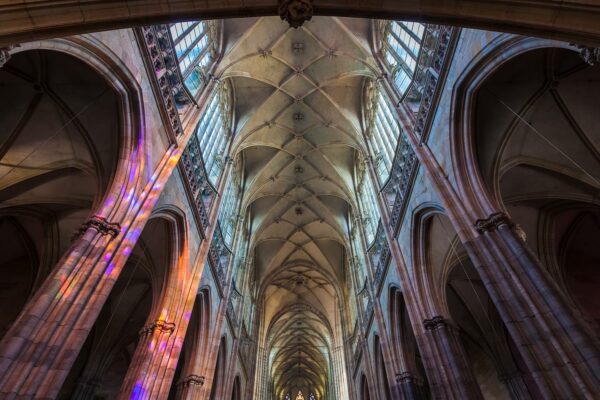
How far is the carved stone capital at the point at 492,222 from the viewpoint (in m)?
6.64

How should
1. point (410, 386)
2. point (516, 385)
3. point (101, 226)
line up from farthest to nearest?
point (516, 385), point (410, 386), point (101, 226)

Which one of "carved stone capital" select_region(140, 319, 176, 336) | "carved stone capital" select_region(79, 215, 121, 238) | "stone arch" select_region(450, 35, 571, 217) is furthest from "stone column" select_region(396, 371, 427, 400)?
"carved stone capital" select_region(79, 215, 121, 238)

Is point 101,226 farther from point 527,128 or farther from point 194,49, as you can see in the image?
point 527,128

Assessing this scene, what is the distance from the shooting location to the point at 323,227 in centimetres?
2470

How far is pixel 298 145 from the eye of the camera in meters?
20.2

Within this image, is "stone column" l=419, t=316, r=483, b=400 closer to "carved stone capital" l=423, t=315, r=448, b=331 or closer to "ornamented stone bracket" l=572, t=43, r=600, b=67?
"carved stone capital" l=423, t=315, r=448, b=331

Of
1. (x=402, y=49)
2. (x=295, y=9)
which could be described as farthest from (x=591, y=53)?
(x=402, y=49)

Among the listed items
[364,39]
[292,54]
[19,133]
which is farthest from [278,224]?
[19,133]

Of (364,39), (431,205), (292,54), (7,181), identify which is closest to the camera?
(7,181)

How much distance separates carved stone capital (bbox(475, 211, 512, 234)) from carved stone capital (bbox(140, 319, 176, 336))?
7443 mm

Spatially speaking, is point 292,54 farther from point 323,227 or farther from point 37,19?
point 37,19

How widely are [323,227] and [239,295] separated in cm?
805

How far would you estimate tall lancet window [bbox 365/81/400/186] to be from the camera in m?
14.2

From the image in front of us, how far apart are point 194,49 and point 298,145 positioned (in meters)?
8.57
